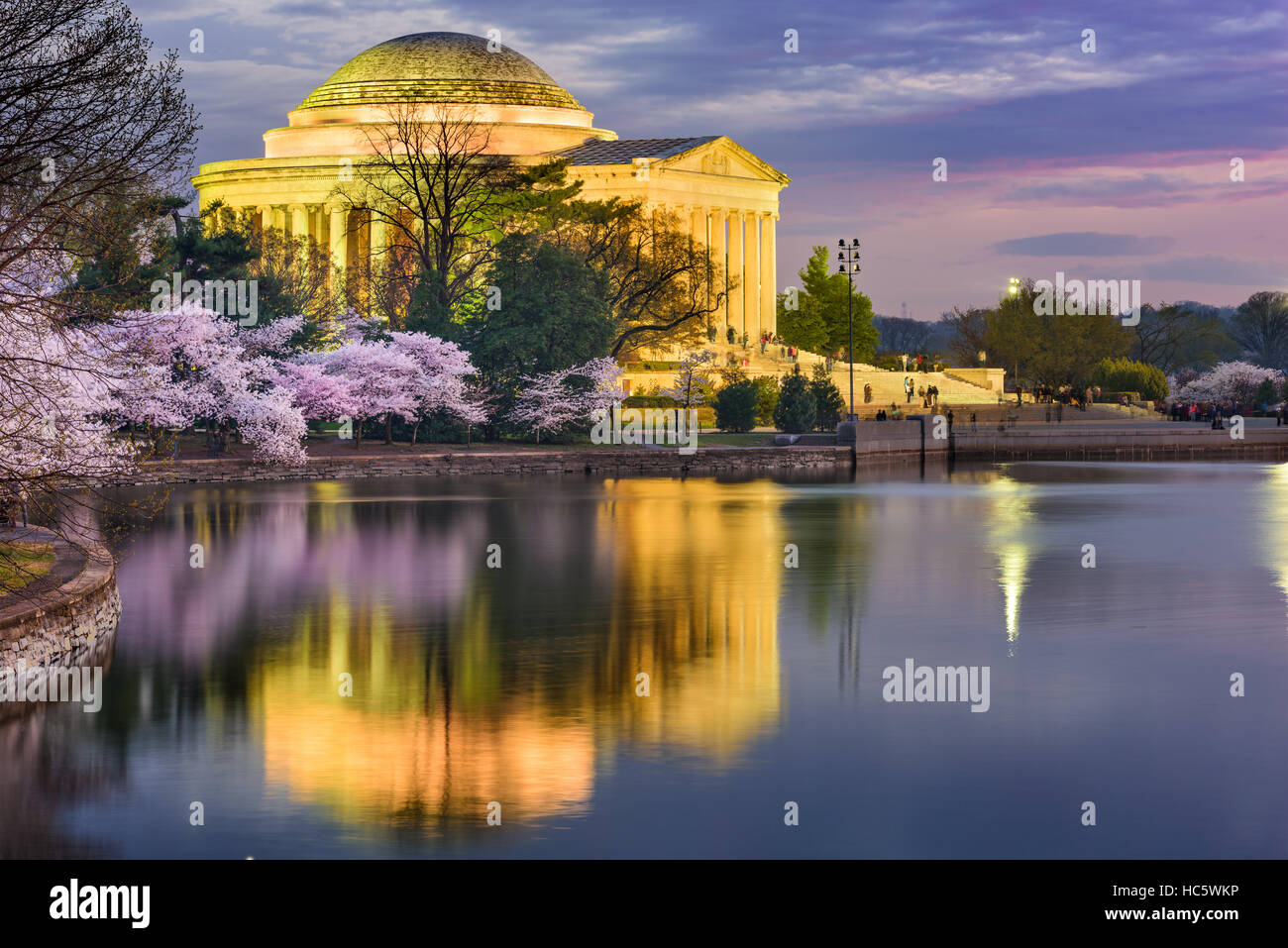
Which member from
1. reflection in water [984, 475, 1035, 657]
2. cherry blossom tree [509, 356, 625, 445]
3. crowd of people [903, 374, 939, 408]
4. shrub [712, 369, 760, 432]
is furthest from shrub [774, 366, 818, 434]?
crowd of people [903, 374, 939, 408]

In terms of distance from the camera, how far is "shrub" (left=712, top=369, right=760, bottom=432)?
88.9 meters

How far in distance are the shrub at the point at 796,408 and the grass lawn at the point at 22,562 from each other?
60235 millimetres

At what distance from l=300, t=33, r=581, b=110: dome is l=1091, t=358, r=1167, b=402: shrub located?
4595 centimetres

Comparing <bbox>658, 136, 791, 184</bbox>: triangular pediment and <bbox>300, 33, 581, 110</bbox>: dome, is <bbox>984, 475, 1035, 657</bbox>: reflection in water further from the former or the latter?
<bbox>300, 33, 581, 110</bbox>: dome

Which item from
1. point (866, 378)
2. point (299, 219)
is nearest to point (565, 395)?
point (866, 378)

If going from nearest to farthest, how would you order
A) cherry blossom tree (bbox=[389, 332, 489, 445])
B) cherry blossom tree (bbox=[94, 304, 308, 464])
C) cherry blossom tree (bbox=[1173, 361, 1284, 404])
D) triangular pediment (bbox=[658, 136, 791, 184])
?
1. cherry blossom tree (bbox=[94, 304, 308, 464])
2. cherry blossom tree (bbox=[389, 332, 489, 445])
3. triangular pediment (bbox=[658, 136, 791, 184])
4. cherry blossom tree (bbox=[1173, 361, 1284, 404])

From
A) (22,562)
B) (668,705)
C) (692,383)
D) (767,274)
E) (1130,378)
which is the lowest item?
(668,705)

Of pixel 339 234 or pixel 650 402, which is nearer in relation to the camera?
pixel 650 402

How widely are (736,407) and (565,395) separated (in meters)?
13.5

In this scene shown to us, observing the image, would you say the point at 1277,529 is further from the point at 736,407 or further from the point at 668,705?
the point at 736,407

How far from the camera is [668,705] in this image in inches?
782

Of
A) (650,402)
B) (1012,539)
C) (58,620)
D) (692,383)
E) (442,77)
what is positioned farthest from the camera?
(442,77)

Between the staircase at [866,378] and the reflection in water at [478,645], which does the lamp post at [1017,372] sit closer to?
the staircase at [866,378]

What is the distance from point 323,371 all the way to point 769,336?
215ft
